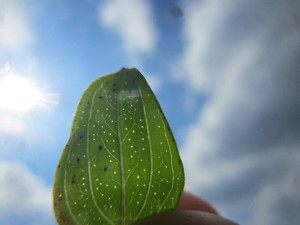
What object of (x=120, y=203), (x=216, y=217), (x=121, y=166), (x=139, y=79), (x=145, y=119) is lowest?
(x=216, y=217)

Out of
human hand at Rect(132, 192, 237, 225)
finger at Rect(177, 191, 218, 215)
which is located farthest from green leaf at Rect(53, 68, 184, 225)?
finger at Rect(177, 191, 218, 215)

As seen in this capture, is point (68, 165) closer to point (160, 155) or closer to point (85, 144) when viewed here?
point (85, 144)

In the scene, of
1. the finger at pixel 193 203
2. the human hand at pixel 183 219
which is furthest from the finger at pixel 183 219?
the finger at pixel 193 203

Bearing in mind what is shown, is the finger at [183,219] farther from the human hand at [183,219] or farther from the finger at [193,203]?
the finger at [193,203]

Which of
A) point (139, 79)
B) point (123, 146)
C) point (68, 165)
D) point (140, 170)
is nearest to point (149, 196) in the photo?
point (140, 170)

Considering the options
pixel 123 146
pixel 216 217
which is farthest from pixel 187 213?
pixel 123 146

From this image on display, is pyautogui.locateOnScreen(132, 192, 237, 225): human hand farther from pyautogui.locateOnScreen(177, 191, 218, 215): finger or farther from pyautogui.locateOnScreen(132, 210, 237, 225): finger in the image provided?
pyautogui.locateOnScreen(177, 191, 218, 215): finger

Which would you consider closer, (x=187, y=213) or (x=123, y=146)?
(x=187, y=213)

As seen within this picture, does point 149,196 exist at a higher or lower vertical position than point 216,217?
higher
